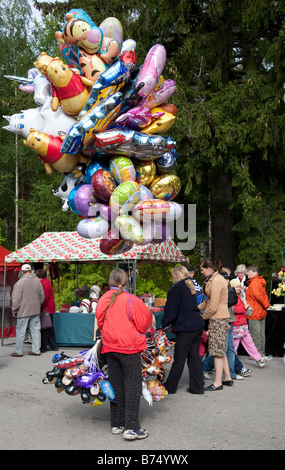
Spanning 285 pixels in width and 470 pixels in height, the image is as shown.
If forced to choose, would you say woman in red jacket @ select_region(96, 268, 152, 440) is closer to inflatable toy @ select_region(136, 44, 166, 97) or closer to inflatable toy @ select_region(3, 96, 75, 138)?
inflatable toy @ select_region(3, 96, 75, 138)

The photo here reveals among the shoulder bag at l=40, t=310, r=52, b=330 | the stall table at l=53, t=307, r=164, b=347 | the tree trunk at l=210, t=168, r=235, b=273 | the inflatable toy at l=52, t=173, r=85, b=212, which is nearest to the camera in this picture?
the inflatable toy at l=52, t=173, r=85, b=212

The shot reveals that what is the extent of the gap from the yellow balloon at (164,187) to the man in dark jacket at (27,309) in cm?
508

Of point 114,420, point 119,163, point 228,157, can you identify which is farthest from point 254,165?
point 114,420

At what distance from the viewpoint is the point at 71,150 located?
4945 millimetres

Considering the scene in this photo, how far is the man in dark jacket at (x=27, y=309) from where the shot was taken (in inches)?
377

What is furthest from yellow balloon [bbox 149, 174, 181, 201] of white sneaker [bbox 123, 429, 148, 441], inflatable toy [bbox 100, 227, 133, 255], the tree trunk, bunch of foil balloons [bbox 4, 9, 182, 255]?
the tree trunk

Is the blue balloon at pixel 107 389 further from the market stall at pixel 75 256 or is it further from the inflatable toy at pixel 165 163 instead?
the market stall at pixel 75 256

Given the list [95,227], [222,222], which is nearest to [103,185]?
[95,227]

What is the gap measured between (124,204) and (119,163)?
507mm

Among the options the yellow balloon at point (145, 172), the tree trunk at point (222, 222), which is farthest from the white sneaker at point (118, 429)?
the tree trunk at point (222, 222)

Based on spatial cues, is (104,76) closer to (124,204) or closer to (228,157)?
(124,204)

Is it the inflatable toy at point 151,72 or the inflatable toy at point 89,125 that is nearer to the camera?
the inflatable toy at point 89,125

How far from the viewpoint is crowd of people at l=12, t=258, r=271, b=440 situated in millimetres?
4648

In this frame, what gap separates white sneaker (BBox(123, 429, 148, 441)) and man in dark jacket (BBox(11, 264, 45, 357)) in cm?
540
